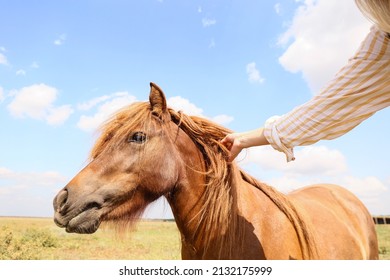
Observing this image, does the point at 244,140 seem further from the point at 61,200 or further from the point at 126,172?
the point at 61,200

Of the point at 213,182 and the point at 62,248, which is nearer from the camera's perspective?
the point at 213,182

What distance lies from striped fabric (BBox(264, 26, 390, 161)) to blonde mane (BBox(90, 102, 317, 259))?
970 mm

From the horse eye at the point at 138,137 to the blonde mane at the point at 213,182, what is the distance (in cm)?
7

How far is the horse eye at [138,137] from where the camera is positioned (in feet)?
10.1

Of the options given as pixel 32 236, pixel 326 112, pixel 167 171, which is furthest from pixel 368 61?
pixel 32 236

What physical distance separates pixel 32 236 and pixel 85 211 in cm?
1144

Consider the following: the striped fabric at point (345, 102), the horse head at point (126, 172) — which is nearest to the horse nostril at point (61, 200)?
the horse head at point (126, 172)

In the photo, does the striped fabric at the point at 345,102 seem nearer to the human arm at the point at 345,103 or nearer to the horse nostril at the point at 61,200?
the human arm at the point at 345,103

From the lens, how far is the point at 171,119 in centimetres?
333

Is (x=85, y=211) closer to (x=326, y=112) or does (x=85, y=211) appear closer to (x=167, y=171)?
(x=167, y=171)

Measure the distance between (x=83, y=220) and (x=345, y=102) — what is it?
2223 millimetres

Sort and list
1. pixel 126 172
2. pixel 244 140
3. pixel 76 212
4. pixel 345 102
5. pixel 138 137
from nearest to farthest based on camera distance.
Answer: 1. pixel 345 102
2. pixel 244 140
3. pixel 76 212
4. pixel 126 172
5. pixel 138 137

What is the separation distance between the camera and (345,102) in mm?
2062

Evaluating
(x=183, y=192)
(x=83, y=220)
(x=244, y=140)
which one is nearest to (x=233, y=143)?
(x=244, y=140)
